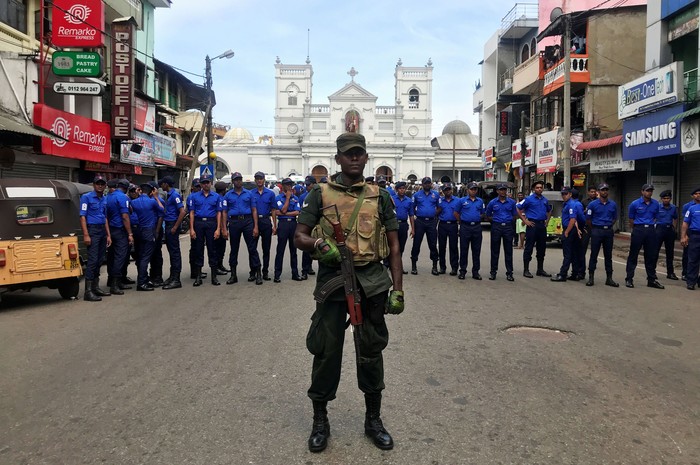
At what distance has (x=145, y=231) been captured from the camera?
8.62 meters

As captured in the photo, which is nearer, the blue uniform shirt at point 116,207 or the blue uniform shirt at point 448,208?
the blue uniform shirt at point 116,207

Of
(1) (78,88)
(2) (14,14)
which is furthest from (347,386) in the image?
(2) (14,14)

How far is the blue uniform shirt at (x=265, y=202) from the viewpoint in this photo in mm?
9523

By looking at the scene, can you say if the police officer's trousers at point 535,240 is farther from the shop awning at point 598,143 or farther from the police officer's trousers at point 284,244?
the shop awning at point 598,143

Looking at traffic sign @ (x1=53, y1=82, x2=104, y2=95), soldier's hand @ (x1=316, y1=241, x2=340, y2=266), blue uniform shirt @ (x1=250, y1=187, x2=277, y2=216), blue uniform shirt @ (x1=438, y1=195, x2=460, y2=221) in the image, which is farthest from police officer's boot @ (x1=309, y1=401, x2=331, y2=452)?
traffic sign @ (x1=53, y1=82, x2=104, y2=95)

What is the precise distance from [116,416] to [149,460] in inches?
29.2

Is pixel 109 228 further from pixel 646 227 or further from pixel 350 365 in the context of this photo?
pixel 646 227

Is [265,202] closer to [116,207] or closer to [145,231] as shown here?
[145,231]

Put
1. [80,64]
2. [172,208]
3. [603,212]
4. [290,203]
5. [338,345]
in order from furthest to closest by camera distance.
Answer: [80,64], [290,203], [603,212], [172,208], [338,345]

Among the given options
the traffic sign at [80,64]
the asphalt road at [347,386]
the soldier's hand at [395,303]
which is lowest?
the asphalt road at [347,386]

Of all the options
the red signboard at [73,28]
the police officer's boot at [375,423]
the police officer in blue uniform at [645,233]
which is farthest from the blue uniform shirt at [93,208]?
the red signboard at [73,28]

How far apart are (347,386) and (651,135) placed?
Answer: 1609cm

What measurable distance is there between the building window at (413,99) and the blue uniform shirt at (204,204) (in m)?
69.2

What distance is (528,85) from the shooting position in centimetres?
2816
